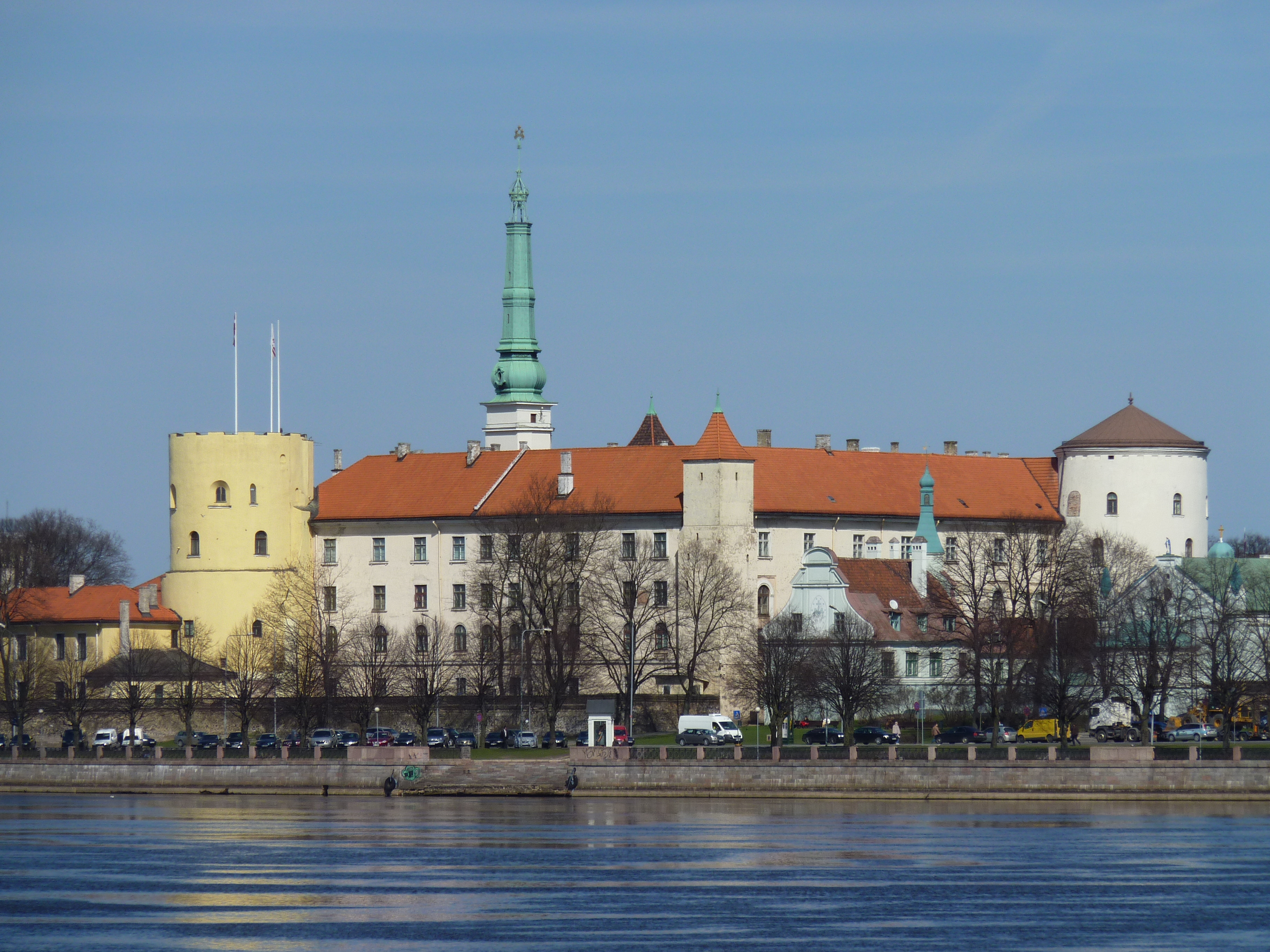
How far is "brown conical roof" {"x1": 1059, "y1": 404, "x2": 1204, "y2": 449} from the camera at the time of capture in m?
128

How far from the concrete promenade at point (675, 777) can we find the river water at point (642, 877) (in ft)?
2.84

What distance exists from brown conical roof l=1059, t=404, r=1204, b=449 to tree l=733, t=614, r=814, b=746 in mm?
23458

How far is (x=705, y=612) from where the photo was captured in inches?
4486

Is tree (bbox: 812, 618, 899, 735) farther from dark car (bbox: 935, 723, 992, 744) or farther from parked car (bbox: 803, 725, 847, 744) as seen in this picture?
dark car (bbox: 935, 723, 992, 744)

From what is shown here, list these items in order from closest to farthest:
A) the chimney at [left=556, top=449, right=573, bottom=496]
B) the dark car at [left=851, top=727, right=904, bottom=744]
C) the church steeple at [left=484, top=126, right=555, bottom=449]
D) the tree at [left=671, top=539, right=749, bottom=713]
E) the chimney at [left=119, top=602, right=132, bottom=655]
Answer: the dark car at [left=851, top=727, right=904, bottom=744], the tree at [left=671, top=539, right=749, bottom=713], the chimney at [left=119, top=602, right=132, bottom=655], the chimney at [left=556, top=449, right=573, bottom=496], the church steeple at [left=484, top=126, right=555, bottom=449]

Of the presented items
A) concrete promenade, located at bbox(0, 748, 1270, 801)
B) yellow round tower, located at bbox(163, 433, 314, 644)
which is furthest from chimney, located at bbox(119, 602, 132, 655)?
concrete promenade, located at bbox(0, 748, 1270, 801)

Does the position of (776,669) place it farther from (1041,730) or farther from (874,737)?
(1041,730)

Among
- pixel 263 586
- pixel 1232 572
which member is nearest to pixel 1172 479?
pixel 1232 572

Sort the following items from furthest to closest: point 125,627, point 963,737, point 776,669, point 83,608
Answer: point 83,608 → point 125,627 → point 776,669 → point 963,737

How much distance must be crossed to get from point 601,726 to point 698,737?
5345 millimetres

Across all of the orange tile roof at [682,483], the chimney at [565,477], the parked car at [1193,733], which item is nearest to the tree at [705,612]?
the orange tile roof at [682,483]

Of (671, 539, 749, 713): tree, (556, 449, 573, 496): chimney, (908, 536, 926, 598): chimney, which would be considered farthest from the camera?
(556, 449, 573, 496): chimney

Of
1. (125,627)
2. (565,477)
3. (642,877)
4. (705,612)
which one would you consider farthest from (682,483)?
(642,877)

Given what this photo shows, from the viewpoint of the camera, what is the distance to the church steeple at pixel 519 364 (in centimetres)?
16325
